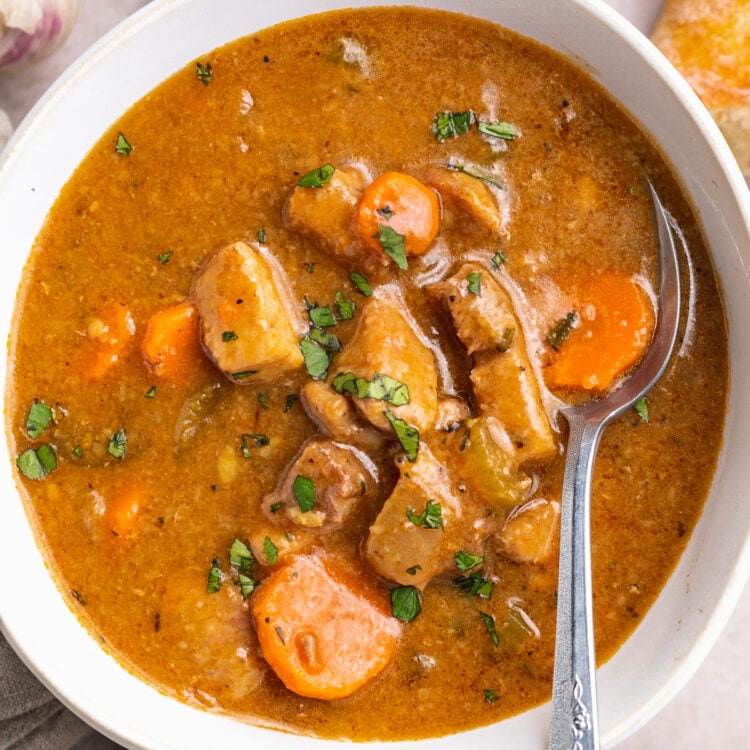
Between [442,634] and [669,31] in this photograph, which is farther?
[669,31]

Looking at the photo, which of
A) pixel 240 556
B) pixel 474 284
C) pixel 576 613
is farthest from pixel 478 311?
pixel 240 556

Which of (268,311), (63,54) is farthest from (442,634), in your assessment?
(63,54)

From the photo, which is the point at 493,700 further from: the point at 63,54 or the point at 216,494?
the point at 63,54

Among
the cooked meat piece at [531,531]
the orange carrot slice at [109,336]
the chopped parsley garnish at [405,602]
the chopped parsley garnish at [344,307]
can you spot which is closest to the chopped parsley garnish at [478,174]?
the chopped parsley garnish at [344,307]

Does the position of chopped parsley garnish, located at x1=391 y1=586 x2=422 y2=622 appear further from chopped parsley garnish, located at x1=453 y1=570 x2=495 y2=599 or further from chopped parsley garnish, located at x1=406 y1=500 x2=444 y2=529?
chopped parsley garnish, located at x1=406 y1=500 x2=444 y2=529

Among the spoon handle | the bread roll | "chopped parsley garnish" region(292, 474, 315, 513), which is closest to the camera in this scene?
the spoon handle

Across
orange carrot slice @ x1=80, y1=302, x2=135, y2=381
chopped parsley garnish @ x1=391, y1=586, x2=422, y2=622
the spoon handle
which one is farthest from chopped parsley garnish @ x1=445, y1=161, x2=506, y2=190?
chopped parsley garnish @ x1=391, y1=586, x2=422, y2=622
